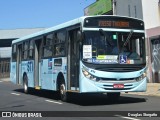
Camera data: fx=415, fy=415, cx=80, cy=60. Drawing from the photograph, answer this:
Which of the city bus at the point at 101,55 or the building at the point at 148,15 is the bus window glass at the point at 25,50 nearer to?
the city bus at the point at 101,55

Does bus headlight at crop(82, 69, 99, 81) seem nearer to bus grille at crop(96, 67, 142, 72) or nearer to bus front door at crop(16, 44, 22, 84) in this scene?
bus grille at crop(96, 67, 142, 72)

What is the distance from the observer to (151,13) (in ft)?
96.2

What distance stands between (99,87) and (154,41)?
12.8 meters

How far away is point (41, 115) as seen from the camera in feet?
41.8

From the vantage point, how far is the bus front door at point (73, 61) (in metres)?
15.4

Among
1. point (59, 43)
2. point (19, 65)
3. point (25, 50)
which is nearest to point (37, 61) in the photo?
point (25, 50)

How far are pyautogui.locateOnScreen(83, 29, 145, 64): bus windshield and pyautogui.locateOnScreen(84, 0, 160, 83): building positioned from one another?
11.1 meters

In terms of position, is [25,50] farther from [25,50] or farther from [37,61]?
[37,61]

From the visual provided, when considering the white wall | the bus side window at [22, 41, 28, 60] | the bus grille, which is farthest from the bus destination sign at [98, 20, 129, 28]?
the white wall

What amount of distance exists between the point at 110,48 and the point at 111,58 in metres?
0.37

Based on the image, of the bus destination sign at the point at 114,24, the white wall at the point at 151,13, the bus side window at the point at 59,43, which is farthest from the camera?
the white wall at the point at 151,13

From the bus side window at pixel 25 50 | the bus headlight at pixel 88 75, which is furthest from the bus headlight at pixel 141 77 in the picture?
the bus side window at pixel 25 50

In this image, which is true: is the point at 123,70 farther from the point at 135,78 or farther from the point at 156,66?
the point at 156,66

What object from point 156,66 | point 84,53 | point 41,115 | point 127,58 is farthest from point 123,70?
point 156,66
